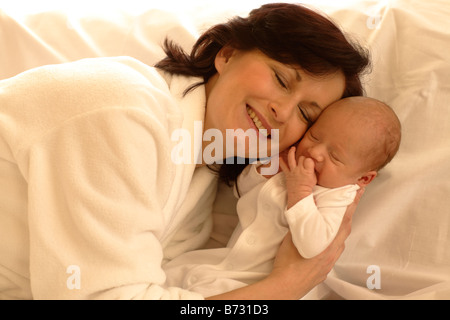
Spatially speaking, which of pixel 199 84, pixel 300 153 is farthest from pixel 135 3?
pixel 300 153

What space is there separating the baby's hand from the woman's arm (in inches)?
Result: 5.0

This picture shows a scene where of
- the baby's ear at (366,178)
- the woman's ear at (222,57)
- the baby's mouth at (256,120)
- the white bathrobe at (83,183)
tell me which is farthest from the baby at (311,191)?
the woman's ear at (222,57)

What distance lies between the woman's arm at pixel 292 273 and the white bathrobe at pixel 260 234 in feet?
0.13

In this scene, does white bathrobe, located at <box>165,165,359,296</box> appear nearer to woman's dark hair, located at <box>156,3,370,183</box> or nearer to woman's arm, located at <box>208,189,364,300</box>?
woman's arm, located at <box>208,189,364,300</box>

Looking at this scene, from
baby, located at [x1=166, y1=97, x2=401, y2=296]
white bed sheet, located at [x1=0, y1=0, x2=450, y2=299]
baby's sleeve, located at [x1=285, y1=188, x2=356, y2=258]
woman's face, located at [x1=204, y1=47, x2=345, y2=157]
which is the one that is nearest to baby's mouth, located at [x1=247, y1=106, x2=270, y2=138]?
woman's face, located at [x1=204, y1=47, x2=345, y2=157]

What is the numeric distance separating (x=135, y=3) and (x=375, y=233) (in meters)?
1.28

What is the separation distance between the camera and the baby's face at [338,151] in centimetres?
128

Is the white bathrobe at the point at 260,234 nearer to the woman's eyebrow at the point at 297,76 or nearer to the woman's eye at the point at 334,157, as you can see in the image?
the woman's eye at the point at 334,157

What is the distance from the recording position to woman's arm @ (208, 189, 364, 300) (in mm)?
1234

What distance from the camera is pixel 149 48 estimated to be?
5.79 feet

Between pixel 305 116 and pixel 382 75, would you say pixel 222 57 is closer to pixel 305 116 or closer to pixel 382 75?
pixel 305 116

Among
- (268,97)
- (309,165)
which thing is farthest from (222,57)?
(309,165)

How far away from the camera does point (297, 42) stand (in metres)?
1.31
